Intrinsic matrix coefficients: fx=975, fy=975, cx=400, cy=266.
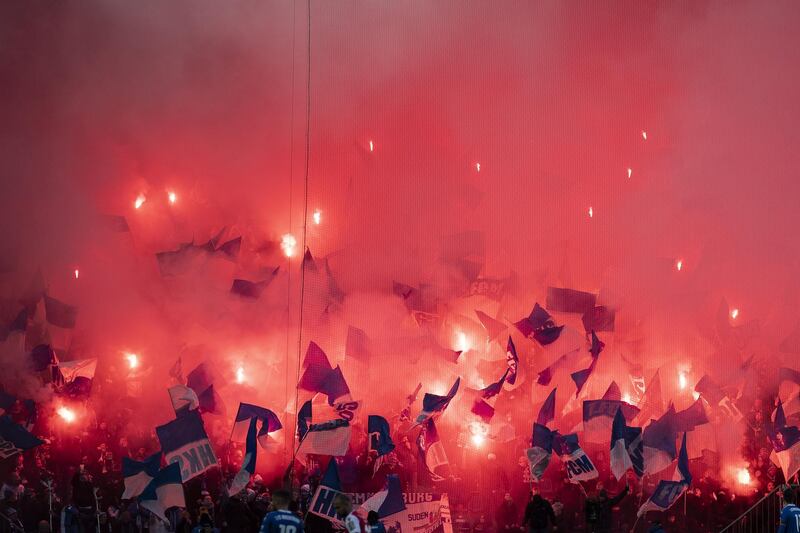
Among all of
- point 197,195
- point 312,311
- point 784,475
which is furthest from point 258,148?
point 784,475

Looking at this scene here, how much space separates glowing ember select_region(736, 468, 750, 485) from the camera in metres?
13.9

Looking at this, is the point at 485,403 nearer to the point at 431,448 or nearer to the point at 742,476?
the point at 431,448

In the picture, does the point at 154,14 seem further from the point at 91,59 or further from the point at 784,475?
the point at 784,475

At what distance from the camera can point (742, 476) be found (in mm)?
13984

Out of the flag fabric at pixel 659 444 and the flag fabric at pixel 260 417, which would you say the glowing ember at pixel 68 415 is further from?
the flag fabric at pixel 659 444

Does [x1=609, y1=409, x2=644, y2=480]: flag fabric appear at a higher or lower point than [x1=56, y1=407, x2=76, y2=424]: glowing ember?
lower

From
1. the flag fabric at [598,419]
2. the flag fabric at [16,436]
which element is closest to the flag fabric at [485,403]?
the flag fabric at [598,419]

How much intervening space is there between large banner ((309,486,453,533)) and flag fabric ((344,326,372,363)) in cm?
432

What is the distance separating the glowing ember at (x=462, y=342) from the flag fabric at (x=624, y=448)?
5.53 meters

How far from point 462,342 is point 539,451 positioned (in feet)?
18.1

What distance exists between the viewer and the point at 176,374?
51.3ft

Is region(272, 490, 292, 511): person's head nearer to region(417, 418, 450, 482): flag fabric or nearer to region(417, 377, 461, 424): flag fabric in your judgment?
region(417, 377, 461, 424): flag fabric

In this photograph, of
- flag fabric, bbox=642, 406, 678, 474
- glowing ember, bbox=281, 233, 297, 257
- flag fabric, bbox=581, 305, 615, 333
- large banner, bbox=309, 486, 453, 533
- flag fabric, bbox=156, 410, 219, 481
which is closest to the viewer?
large banner, bbox=309, 486, 453, 533

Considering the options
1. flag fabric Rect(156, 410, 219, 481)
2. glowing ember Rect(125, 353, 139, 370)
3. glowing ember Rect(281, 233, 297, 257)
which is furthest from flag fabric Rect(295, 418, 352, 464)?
glowing ember Rect(281, 233, 297, 257)
